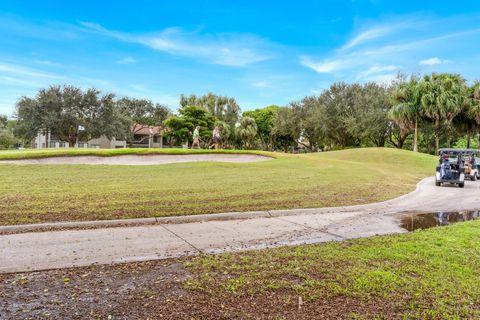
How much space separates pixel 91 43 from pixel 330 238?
62.2 feet

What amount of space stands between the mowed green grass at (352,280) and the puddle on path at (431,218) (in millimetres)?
1977

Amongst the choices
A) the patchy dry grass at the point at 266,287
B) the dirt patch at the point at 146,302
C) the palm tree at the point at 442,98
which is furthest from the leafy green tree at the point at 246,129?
the dirt patch at the point at 146,302

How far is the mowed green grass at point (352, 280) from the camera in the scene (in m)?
3.45

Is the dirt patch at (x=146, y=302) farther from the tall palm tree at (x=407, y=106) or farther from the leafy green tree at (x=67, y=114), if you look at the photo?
the leafy green tree at (x=67, y=114)

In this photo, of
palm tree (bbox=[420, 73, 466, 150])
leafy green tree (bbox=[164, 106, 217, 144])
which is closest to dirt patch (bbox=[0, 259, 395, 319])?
palm tree (bbox=[420, 73, 466, 150])

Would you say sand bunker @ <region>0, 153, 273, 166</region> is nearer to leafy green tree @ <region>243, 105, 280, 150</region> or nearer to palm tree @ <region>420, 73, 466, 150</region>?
palm tree @ <region>420, 73, 466, 150</region>

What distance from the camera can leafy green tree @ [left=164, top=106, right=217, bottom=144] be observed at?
49250mm

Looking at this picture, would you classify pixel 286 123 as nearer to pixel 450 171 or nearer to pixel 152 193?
pixel 450 171

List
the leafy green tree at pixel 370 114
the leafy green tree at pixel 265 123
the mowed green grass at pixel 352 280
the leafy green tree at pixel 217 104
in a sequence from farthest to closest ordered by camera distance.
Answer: the leafy green tree at pixel 265 123 < the leafy green tree at pixel 217 104 < the leafy green tree at pixel 370 114 < the mowed green grass at pixel 352 280

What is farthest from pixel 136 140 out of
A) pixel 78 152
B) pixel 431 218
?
pixel 431 218

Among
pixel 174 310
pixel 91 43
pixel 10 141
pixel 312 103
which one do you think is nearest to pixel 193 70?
pixel 91 43

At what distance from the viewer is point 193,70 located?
3045cm

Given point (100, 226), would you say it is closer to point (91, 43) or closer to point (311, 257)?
point (311, 257)

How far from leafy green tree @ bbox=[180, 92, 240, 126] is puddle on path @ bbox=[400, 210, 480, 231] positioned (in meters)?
55.4
